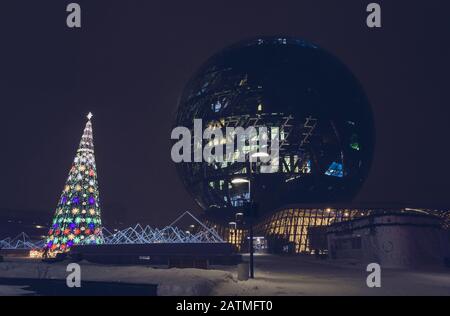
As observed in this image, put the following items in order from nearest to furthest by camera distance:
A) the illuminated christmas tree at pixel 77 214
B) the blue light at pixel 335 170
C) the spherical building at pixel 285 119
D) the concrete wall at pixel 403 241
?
the concrete wall at pixel 403 241 → the illuminated christmas tree at pixel 77 214 → the spherical building at pixel 285 119 → the blue light at pixel 335 170

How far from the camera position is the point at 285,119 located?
83.4 meters

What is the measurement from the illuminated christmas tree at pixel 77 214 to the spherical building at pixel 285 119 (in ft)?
141

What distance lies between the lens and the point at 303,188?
8394 centimetres

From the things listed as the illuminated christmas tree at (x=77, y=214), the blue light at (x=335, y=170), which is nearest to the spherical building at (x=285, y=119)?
the blue light at (x=335, y=170)

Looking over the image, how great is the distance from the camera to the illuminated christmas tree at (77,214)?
4153cm

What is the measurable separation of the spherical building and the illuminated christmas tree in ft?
141

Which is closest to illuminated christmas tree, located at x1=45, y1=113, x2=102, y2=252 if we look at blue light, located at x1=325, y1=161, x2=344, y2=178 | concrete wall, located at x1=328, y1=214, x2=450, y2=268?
concrete wall, located at x1=328, y1=214, x2=450, y2=268

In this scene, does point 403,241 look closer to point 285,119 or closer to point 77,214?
point 77,214

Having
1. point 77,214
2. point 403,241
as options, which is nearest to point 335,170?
point 403,241

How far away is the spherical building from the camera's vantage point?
83062 millimetres

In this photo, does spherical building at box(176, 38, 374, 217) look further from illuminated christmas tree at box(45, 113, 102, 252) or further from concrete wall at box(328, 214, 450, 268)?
concrete wall at box(328, 214, 450, 268)

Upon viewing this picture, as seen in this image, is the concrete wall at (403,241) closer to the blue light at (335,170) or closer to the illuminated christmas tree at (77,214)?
the illuminated christmas tree at (77,214)
